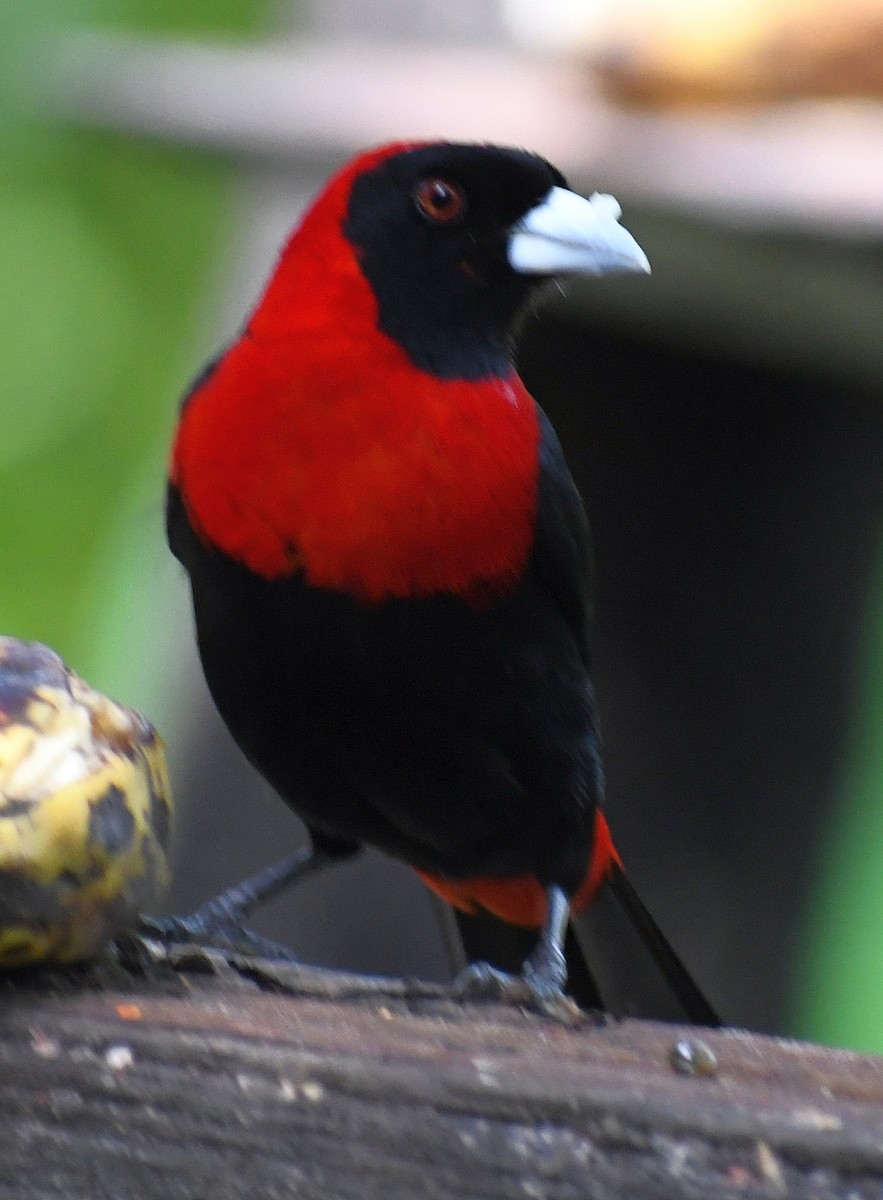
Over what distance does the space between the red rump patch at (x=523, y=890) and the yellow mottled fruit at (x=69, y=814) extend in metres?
0.75

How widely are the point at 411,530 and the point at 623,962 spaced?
2.20 ft

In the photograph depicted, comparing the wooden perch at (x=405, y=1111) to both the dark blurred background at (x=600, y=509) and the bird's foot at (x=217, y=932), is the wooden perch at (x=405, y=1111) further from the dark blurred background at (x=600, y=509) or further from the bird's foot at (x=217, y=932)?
the dark blurred background at (x=600, y=509)

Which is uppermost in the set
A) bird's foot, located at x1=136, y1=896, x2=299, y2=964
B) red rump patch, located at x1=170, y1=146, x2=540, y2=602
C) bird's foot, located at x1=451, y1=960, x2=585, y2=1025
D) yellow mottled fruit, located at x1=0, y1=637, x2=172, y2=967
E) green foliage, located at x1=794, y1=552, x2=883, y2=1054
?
red rump patch, located at x1=170, y1=146, x2=540, y2=602

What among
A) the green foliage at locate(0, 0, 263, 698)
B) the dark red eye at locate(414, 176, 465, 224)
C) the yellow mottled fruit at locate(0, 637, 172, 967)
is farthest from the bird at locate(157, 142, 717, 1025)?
the green foliage at locate(0, 0, 263, 698)

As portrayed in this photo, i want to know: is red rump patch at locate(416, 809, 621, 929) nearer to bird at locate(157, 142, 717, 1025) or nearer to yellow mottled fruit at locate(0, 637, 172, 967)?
bird at locate(157, 142, 717, 1025)

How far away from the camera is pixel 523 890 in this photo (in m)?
1.90

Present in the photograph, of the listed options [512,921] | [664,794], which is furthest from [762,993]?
[512,921]

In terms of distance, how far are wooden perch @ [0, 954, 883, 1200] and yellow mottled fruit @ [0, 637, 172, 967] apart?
0.23 feet

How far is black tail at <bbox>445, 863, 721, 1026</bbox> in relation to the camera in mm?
1796

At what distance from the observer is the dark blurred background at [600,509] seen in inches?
109

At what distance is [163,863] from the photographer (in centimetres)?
118

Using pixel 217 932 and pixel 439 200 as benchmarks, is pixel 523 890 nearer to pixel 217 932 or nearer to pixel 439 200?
pixel 217 932

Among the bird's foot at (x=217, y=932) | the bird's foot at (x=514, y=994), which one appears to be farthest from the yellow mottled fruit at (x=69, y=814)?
the bird's foot at (x=217, y=932)

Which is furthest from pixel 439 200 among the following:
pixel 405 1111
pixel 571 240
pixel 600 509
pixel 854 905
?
pixel 854 905
